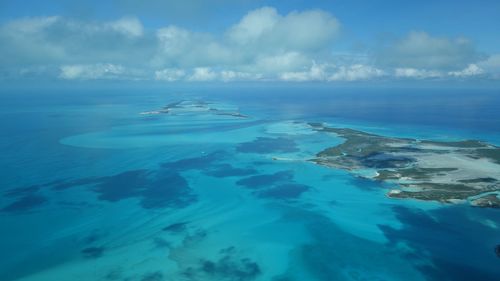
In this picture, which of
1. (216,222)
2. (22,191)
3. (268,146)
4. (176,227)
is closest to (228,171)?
(216,222)

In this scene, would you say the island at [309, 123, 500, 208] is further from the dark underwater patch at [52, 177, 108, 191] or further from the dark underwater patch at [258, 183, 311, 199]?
the dark underwater patch at [52, 177, 108, 191]

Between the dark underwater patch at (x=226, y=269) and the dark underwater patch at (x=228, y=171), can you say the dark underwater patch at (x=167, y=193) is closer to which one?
the dark underwater patch at (x=228, y=171)

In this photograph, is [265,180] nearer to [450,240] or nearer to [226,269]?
[226,269]

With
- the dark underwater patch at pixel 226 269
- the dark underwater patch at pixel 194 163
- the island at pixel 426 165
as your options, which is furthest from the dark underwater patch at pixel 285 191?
the dark underwater patch at pixel 226 269

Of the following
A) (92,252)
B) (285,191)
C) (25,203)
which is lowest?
(92,252)

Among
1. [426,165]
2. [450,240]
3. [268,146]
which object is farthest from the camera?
[268,146]

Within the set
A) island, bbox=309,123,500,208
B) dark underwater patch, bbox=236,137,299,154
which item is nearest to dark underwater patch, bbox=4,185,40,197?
dark underwater patch, bbox=236,137,299,154
